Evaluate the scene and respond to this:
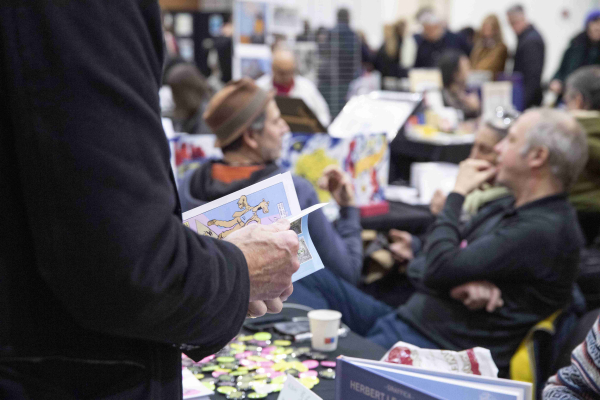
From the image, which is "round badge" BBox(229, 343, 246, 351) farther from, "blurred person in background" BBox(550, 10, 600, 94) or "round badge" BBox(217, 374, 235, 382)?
"blurred person in background" BBox(550, 10, 600, 94)

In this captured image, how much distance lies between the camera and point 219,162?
100.0 inches

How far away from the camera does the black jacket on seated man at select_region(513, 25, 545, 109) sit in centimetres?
718

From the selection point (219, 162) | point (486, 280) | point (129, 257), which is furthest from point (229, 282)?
point (219, 162)

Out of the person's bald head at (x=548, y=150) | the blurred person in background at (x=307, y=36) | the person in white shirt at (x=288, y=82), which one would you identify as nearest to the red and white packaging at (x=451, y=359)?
the person's bald head at (x=548, y=150)

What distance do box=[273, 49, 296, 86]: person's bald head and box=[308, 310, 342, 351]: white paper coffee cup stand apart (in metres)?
3.84

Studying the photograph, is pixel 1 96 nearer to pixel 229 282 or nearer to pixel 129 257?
pixel 129 257

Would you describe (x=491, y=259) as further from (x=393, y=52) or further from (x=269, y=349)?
(x=393, y=52)

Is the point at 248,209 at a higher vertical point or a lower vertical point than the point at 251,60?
lower

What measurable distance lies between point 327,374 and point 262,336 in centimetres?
30

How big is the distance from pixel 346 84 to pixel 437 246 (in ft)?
13.2

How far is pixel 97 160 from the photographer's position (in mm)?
649

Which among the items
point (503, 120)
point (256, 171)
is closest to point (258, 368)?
point (256, 171)

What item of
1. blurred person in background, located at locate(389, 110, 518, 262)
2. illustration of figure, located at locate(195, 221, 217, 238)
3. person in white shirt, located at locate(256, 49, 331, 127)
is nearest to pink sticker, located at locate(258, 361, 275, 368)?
illustration of figure, located at locate(195, 221, 217, 238)

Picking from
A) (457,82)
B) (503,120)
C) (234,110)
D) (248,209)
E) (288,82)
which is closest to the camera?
(248,209)
